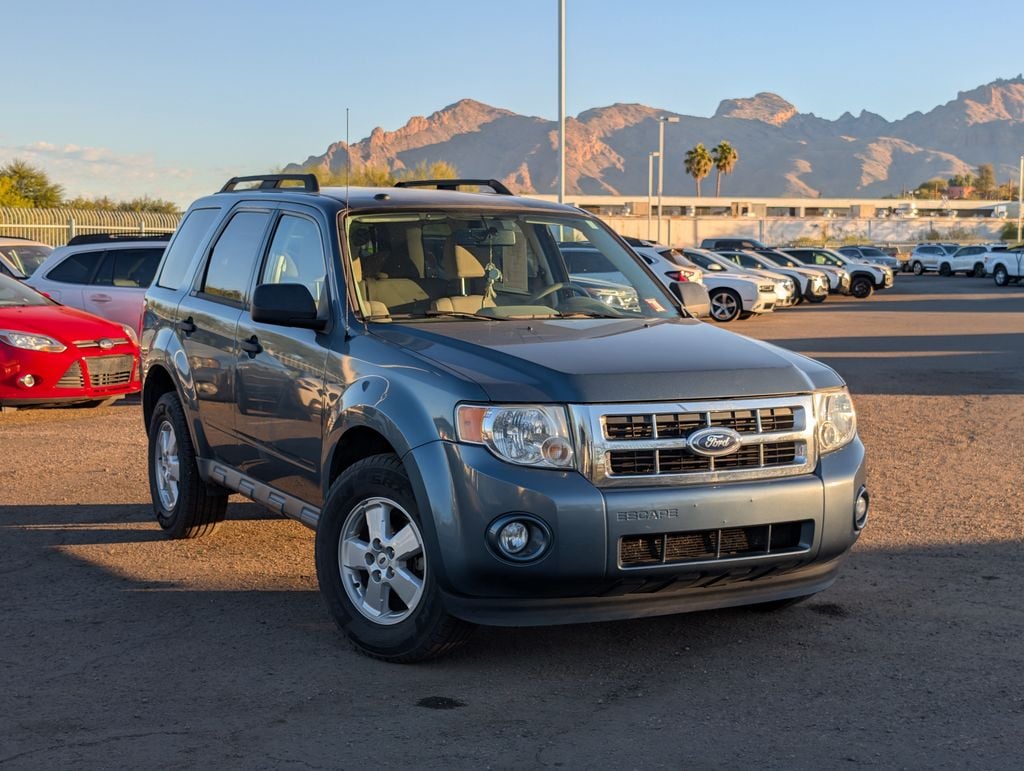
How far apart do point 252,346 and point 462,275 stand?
1.10 m

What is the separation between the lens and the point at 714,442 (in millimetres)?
4961

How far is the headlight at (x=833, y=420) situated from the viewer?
5.34 meters

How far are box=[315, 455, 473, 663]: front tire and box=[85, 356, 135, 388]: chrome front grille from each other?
25.6ft

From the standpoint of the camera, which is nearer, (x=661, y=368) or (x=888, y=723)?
(x=888, y=723)

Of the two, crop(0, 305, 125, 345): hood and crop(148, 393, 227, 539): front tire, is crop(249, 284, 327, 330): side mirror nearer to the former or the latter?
crop(148, 393, 227, 539): front tire

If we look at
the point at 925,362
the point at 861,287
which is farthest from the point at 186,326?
the point at 861,287

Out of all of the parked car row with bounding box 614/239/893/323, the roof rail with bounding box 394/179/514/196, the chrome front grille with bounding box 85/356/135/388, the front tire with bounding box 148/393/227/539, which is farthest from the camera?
the parked car row with bounding box 614/239/893/323

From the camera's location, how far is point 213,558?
7215 millimetres

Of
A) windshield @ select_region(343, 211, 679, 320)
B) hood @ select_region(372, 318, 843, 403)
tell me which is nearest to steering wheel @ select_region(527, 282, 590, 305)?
windshield @ select_region(343, 211, 679, 320)

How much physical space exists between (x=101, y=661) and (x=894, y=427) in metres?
8.58

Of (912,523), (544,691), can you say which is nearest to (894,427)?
(912,523)

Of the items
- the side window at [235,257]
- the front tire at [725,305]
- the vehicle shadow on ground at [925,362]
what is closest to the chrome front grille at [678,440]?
the side window at [235,257]

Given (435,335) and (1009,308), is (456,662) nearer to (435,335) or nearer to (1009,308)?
(435,335)

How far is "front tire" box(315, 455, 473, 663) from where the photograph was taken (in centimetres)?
513
